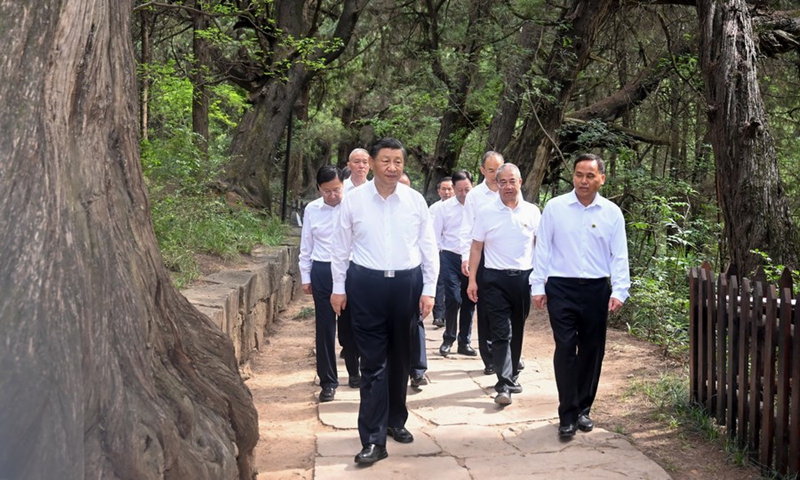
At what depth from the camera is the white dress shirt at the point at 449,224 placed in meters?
9.45

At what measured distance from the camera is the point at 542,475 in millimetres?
5141

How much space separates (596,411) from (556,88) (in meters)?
7.79

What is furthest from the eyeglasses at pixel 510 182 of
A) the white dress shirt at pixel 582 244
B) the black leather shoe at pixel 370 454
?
the black leather shoe at pixel 370 454

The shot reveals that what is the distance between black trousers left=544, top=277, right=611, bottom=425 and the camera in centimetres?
580

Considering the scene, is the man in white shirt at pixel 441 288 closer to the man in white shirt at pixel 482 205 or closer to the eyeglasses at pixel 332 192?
the man in white shirt at pixel 482 205

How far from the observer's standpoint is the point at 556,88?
1336 cm

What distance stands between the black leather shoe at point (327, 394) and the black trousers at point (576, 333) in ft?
7.02

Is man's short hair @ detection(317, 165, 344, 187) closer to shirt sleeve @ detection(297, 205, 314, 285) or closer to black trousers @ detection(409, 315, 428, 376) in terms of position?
shirt sleeve @ detection(297, 205, 314, 285)

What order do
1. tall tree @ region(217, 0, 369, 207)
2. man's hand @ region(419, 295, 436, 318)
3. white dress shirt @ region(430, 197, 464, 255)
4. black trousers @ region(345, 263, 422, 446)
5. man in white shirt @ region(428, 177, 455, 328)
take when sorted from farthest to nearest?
tall tree @ region(217, 0, 369, 207) → man in white shirt @ region(428, 177, 455, 328) → white dress shirt @ region(430, 197, 464, 255) → man's hand @ region(419, 295, 436, 318) → black trousers @ region(345, 263, 422, 446)

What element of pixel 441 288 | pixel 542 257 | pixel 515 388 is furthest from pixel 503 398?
pixel 441 288

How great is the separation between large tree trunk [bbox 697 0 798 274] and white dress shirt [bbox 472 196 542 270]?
2108 millimetres

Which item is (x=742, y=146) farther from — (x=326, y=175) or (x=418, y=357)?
(x=326, y=175)

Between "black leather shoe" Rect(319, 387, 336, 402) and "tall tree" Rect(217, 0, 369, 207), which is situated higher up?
"tall tree" Rect(217, 0, 369, 207)

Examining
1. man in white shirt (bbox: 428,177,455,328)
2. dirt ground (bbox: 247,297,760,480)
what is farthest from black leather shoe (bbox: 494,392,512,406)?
man in white shirt (bbox: 428,177,455,328)
